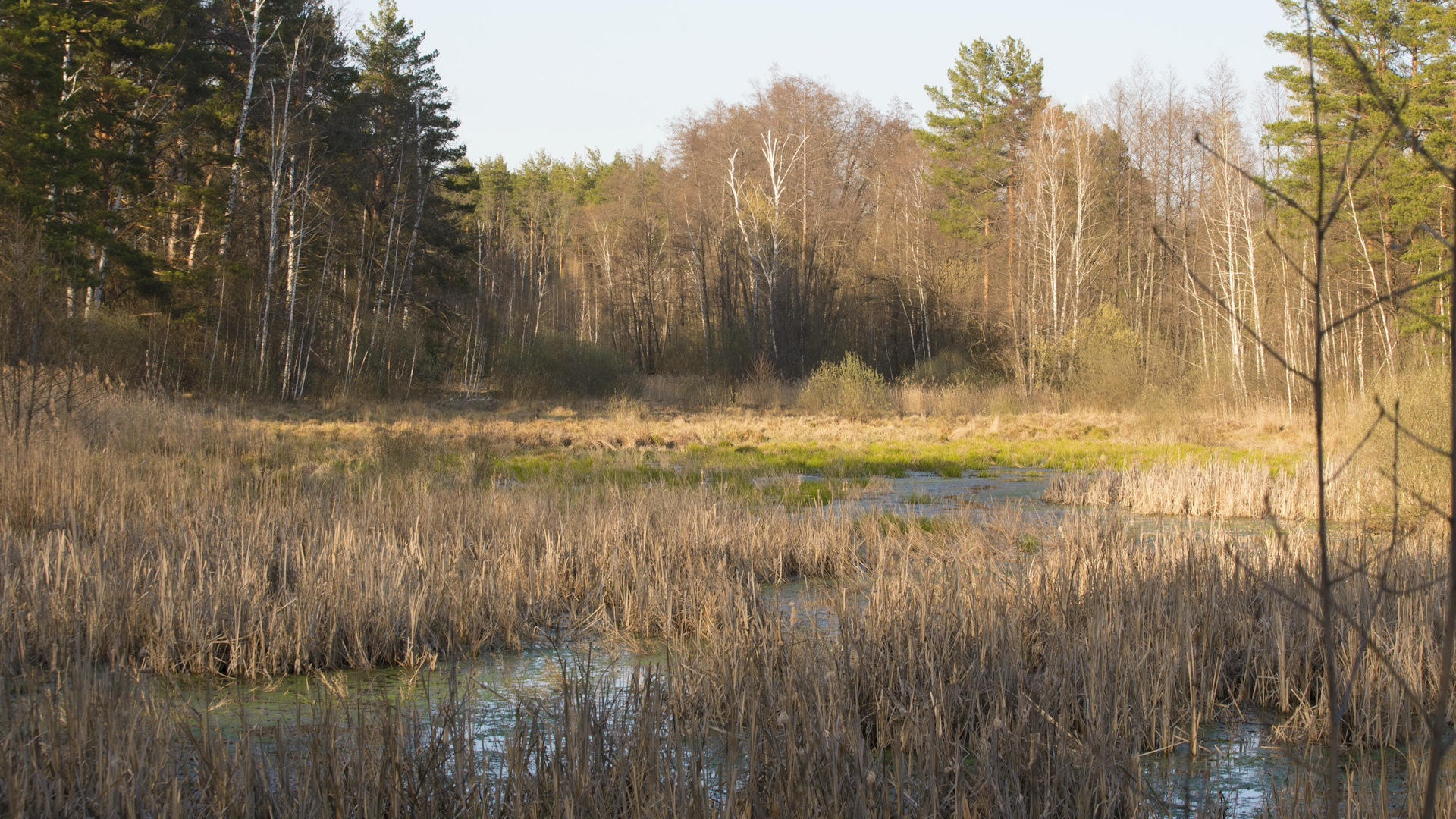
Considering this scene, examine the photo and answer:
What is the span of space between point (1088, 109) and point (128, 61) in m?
23.7

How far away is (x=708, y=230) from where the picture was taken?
3039 cm

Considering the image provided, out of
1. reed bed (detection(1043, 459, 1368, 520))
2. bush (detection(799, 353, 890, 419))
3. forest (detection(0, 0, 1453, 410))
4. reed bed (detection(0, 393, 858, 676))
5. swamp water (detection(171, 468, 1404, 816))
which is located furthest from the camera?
bush (detection(799, 353, 890, 419))

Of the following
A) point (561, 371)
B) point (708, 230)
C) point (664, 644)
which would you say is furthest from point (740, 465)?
point (708, 230)

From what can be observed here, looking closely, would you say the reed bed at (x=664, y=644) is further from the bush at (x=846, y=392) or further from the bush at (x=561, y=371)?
the bush at (x=561, y=371)

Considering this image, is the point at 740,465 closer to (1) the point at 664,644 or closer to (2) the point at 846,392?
(1) the point at 664,644

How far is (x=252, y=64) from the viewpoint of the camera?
59.8 ft

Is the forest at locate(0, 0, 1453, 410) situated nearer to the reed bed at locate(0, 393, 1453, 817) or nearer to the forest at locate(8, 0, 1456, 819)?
the forest at locate(8, 0, 1456, 819)

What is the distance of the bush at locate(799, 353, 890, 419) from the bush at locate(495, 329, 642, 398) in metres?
5.23

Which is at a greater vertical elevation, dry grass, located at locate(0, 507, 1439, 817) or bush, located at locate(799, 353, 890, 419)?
bush, located at locate(799, 353, 890, 419)

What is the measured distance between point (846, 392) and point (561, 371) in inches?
334

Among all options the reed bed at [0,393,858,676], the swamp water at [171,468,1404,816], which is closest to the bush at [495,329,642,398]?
the reed bed at [0,393,858,676]

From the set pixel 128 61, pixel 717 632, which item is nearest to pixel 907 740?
pixel 717 632

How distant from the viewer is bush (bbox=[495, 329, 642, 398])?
971 inches

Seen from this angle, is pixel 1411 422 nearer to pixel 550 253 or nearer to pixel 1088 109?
Result: pixel 1088 109
